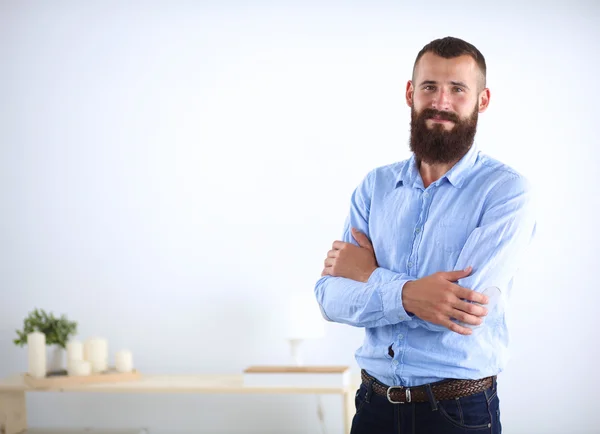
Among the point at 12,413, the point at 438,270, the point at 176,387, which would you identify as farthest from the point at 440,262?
the point at 12,413

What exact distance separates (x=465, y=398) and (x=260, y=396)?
7.83 ft

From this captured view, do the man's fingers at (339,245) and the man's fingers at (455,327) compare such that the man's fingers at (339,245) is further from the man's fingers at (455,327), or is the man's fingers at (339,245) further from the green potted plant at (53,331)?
the green potted plant at (53,331)

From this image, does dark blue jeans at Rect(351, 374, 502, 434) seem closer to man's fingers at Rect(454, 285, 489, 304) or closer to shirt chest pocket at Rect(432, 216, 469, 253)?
man's fingers at Rect(454, 285, 489, 304)

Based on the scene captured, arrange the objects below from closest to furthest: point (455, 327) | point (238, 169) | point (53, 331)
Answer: point (455, 327) → point (53, 331) → point (238, 169)

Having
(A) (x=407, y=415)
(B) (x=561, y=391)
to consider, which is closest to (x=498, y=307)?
(A) (x=407, y=415)

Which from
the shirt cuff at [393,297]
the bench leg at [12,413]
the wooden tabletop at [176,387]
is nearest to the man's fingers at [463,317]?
the shirt cuff at [393,297]

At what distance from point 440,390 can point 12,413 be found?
277 centimetres

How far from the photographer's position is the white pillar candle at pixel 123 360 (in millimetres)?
3631

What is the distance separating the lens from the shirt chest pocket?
65.3 inches

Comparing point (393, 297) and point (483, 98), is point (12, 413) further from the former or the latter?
point (483, 98)

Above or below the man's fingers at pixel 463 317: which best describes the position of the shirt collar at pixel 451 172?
above

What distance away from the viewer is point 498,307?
1.62m

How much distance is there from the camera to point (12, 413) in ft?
12.1

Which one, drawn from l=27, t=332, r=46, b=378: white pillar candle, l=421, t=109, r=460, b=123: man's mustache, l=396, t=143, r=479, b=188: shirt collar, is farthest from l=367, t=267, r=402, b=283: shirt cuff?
l=27, t=332, r=46, b=378: white pillar candle
